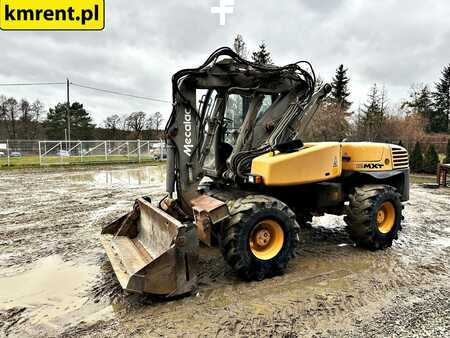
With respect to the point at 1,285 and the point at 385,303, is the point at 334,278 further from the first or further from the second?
the point at 1,285

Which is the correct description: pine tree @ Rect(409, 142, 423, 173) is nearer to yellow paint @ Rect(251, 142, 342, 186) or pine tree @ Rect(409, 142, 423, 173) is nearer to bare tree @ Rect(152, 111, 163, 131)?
yellow paint @ Rect(251, 142, 342, 186)

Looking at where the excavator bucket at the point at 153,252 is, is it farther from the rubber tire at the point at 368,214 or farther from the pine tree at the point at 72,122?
the pine tree at the point at 72,122

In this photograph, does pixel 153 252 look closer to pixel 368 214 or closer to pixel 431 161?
pixel 368 214

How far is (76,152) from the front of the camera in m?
24.8

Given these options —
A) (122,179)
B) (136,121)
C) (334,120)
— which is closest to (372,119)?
(334,120)

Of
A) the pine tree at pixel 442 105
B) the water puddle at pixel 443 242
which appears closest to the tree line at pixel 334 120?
the pine tree at pixel 442 105

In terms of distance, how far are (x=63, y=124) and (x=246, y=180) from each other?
49800mm

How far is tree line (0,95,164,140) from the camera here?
47250 millimetres

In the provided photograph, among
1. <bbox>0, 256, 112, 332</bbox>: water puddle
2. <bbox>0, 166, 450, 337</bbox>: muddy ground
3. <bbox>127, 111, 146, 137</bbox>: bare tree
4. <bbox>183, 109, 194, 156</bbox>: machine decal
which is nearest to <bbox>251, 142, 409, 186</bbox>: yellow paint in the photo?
<bbox>183, 109, 194, 156</bbox>: machine decal

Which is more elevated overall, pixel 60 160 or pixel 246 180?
pixel 246 180

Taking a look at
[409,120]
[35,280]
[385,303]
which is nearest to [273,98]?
[385,303]

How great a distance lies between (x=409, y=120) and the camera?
34.2 m

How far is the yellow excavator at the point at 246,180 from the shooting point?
3.76m

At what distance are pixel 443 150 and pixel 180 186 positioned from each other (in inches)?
1026
